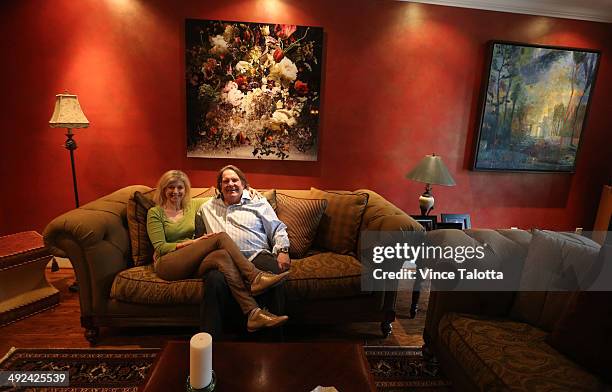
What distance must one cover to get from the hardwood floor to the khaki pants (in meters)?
0.46

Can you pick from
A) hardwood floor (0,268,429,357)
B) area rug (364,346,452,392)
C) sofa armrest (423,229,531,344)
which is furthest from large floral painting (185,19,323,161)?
area rug (364,346,452,392)

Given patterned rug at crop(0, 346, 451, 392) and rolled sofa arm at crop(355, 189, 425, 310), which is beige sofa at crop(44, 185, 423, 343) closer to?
rolled sofa arm at crop(355, 189, 425, 310)

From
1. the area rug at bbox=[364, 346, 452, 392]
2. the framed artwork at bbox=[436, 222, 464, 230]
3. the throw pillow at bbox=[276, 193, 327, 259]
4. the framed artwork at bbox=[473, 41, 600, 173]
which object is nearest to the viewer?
the area rug at bbox=[364, 346, 452, 392]

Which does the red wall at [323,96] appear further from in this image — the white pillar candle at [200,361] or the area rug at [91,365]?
the white pillar candle at [200,361]

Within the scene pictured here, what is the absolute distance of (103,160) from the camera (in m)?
2.88

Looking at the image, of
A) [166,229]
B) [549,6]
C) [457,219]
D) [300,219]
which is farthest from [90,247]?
[549,6]

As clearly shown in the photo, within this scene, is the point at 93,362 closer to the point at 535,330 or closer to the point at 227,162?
the point at 227,162

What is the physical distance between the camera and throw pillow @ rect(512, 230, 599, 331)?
1.52m

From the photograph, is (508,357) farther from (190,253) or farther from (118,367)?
(118,367)

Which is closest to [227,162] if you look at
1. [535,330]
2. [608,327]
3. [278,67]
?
[278,67]

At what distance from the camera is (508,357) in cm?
135

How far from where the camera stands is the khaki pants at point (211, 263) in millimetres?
1877

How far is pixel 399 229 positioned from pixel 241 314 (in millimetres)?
1053

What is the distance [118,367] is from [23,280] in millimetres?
1043
